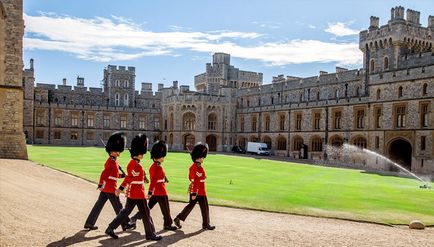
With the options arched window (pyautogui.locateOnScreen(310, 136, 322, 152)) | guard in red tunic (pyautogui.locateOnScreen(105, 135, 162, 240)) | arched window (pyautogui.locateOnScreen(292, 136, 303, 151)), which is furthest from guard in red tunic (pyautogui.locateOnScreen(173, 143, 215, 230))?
arched window (pyautogui.locateOnScreen(292, 136, 303, 151))

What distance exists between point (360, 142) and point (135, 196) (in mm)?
34095

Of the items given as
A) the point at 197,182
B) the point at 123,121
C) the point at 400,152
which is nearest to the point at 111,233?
the point at 197,182

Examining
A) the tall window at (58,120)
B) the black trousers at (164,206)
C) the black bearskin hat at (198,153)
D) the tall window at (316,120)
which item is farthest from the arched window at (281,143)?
the black trousers at (164,206)

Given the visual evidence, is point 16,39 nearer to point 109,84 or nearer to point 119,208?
point 119,208

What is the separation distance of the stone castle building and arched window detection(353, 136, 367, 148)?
0.30 ft

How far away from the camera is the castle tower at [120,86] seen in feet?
209

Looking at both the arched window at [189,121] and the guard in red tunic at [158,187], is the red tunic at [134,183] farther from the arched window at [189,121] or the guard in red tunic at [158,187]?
the arched window at [189,121]

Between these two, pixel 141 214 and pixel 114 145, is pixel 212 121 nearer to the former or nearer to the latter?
pixel 114 145

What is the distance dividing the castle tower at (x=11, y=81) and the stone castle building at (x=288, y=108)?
25979 millimetres

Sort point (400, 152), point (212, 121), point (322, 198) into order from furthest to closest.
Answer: point (212, 121), point (400, 152), point (322, 198)

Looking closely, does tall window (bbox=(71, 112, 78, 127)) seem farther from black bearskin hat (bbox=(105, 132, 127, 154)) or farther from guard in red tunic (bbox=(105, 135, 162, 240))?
guard in red tunic (bbox=(105, 135, 162, 240))

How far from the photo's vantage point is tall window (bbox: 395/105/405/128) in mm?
33969

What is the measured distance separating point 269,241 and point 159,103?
201 feet

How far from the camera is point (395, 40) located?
3750 cm
